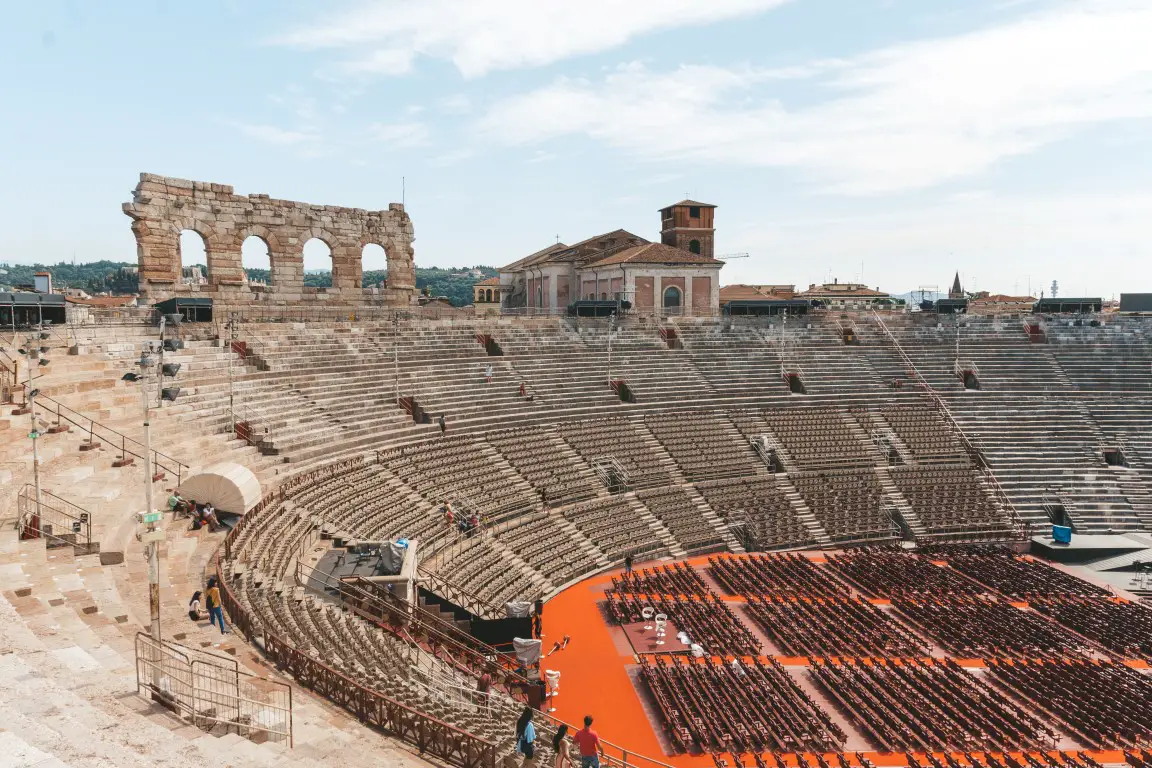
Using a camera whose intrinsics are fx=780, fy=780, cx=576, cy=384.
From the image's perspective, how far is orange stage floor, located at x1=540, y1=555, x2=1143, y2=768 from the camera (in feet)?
62.9

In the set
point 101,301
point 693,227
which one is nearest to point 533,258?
point 693,227

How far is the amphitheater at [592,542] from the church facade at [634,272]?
5.41 m

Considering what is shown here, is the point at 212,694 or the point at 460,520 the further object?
the point at 460,520

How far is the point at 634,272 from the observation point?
5412cm

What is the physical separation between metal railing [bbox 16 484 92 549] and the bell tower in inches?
2058

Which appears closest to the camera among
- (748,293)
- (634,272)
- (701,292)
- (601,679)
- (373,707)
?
(373,707)

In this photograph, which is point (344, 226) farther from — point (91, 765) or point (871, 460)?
point (91, 765)

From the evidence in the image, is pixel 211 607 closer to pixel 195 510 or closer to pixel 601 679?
pixel 195 510

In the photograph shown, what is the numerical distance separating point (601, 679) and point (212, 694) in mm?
13305

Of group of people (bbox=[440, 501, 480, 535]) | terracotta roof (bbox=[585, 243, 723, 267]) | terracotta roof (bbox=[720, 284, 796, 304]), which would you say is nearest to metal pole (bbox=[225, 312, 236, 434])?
group of people (bbox=[440, 501, 480, 535])

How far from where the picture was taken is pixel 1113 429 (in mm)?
44938

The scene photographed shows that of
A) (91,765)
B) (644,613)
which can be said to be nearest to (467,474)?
(644,613)

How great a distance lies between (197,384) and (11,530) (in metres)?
11.5

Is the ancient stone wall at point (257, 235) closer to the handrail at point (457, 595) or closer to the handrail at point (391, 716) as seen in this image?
the handrail at point (457, 595)
